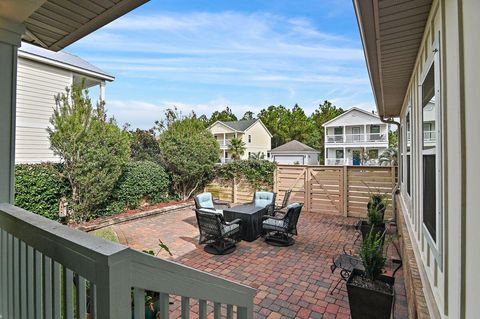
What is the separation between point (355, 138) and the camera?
2630 cm

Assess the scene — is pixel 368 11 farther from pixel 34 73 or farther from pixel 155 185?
pixel 34 73

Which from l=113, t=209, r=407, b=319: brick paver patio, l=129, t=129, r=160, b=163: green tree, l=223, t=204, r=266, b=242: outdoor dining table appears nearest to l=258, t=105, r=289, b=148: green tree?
l=129, t=129, r=160, b=163: green tree

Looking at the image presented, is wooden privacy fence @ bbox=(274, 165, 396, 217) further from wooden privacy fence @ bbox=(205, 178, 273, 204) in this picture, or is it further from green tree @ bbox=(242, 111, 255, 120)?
green tree @ bbox=(242, 111, 255, 120)

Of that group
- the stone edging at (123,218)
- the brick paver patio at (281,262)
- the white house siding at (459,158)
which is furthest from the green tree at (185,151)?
the white house siding at (459,158)

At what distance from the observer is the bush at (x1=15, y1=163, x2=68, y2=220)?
630 cm

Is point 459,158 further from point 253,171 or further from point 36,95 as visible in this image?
point 36,95

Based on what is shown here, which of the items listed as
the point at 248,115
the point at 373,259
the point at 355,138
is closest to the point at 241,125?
the point at 355,138

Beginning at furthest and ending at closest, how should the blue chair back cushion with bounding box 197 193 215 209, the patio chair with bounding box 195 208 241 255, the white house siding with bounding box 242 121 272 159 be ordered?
the white house siding with bounding box 242 121 272 159, the blue chair back cushion with bounding box 197 193 215 209, the patio chair with bounding box 195 208 241 255

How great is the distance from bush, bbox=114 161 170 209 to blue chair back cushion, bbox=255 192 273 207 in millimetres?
4244

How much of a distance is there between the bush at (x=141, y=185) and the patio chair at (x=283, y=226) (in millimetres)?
4882

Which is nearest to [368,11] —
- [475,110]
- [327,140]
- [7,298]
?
[475,110]

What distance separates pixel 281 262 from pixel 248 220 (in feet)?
4.62

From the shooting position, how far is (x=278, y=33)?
8.55 m

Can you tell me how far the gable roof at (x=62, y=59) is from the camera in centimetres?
805
